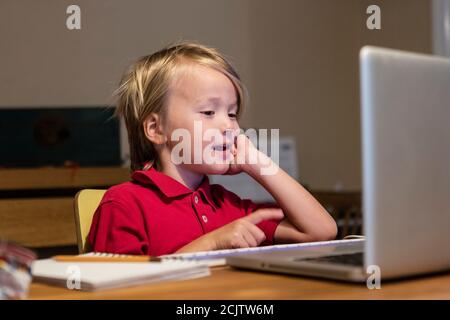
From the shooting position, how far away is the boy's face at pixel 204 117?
134 centimetres

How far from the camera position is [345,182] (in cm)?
495

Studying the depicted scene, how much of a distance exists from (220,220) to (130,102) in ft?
1.04

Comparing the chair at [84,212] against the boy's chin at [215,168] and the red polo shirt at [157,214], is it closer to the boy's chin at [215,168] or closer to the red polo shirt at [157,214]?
the red polo shirt at [157,214]

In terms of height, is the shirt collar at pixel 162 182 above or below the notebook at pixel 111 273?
above

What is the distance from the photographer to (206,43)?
4398 mm

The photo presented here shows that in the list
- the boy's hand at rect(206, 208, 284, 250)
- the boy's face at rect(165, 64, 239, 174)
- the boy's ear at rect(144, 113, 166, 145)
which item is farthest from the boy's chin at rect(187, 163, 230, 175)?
the boy's hand at rect(206, 208, 284, 250)

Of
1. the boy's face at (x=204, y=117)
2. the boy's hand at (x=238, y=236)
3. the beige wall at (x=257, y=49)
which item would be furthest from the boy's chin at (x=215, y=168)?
the beige wall at (x=257, y=49)

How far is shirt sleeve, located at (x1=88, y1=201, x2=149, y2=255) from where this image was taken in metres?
1.16

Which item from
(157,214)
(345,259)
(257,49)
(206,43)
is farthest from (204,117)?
(257,49)

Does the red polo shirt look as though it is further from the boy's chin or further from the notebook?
the notebook

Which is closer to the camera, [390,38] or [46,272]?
[46,272]

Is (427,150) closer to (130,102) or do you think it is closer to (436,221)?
(436,221)

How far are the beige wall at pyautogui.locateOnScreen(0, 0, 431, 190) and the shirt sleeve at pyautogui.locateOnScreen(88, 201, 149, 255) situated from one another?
2934 millimetres

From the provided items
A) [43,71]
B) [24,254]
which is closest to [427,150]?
[24,254]
